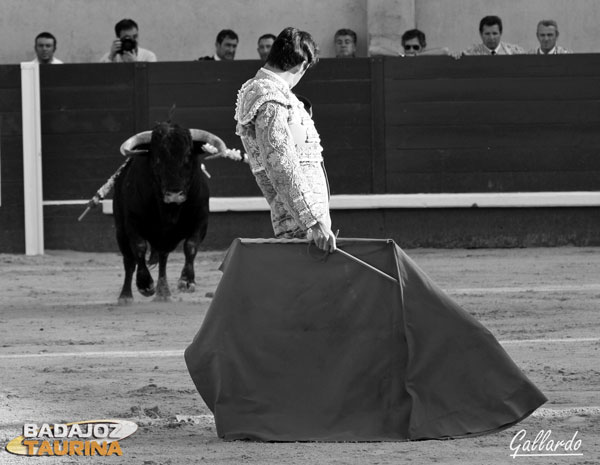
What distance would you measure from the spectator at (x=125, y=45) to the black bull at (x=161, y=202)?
2.31 m

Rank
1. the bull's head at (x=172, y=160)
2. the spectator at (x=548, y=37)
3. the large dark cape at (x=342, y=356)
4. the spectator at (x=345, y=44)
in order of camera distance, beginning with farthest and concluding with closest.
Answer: the spectator at (x=345, y=44), the spectator at (x=548, y=37), the bull's head at (x=172, y=160), the large dark cape at (x=342, y=356)

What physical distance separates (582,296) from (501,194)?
8.51 feet

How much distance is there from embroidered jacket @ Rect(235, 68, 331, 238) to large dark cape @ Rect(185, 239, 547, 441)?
4.6 inches

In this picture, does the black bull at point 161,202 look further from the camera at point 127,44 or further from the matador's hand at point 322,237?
the matador's hand at point 322,237

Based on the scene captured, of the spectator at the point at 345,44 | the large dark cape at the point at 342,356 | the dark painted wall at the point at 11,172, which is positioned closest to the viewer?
the large dark cape at the point at 342,356

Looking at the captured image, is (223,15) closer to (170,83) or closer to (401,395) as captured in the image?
(170,83)

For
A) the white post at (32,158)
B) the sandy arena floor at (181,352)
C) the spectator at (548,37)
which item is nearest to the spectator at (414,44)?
the spectator at (548,37)

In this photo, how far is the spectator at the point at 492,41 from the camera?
9.00 metres

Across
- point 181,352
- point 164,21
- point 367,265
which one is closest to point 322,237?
point 367,265

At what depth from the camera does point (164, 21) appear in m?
10.6

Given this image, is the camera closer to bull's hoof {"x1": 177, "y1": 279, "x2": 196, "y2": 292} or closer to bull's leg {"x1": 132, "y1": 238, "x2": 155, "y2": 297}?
bull's leg {"x1": 132, "y1": 238, "x2": 155, "y2": 297}

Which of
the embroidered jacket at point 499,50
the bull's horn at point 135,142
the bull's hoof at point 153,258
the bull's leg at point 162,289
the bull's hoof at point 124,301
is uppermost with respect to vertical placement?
the embroidered jacket at point 499,50

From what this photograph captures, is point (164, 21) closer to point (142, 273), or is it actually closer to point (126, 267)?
point (126, 267)

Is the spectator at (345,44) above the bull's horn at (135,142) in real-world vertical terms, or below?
above
